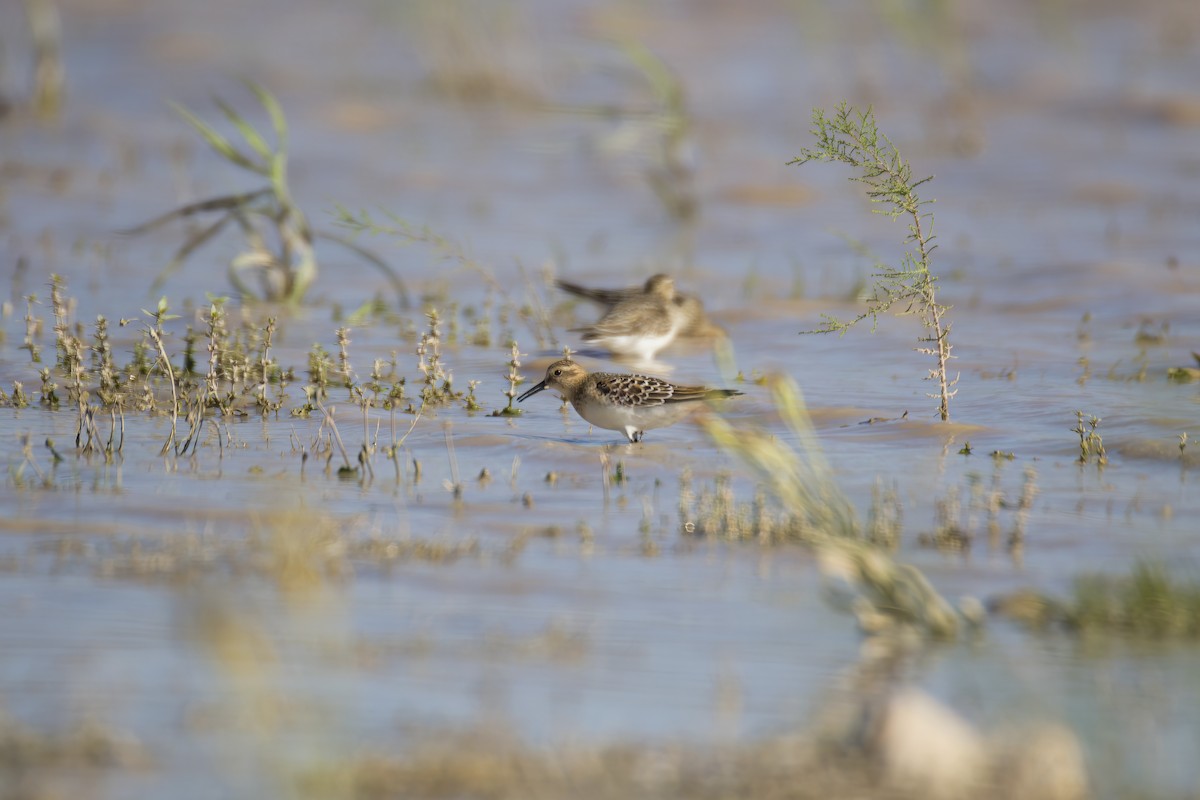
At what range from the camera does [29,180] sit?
17062 mm

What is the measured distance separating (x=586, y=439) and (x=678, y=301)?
8.44 ft

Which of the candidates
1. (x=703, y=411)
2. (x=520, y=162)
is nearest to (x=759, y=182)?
(x=520, y=162)

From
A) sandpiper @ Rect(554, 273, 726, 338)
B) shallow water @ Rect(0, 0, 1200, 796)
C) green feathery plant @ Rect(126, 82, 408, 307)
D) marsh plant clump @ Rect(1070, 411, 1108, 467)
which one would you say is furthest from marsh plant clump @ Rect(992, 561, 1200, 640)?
green feathery plant @ Rect(126, 82, 408, 307)

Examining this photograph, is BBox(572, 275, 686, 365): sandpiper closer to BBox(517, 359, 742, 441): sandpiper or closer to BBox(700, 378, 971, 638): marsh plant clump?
BBox(517, 359, 742, 441): sandpiper

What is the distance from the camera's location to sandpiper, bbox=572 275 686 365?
1045 centimetres

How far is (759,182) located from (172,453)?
10.8m

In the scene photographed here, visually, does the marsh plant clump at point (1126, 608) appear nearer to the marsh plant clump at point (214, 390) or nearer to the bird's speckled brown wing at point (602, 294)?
the marsh plant clump at point (214, 390)

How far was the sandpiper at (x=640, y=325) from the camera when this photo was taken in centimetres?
1045

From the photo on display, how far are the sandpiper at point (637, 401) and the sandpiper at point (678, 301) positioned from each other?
8.14 ft

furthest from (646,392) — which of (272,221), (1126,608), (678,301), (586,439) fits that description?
(272,221)

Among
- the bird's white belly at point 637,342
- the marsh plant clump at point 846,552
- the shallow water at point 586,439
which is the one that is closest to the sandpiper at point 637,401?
the shallow water at point 586,439

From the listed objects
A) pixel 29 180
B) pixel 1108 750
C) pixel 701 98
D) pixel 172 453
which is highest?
pixel 701 98

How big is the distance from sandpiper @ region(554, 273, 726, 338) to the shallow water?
27 cm

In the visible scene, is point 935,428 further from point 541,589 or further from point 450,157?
point 450,157
